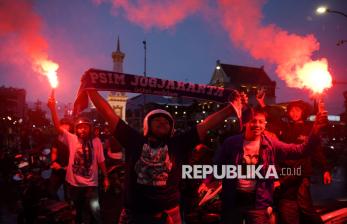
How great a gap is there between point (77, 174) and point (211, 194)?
213cm

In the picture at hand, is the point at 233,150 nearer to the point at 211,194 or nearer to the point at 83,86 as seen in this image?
the point at 211,194

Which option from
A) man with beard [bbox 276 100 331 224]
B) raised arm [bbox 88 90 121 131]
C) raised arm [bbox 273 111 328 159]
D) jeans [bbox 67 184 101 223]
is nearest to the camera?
raised arm [bbox 88 90 121 131]

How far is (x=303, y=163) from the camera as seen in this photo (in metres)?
5.14

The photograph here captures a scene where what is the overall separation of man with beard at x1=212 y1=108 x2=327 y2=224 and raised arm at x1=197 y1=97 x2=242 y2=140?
21 cm

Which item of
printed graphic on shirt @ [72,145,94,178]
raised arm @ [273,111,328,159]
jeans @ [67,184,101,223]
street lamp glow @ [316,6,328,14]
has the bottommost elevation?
jeans @ [67,184,101,223]

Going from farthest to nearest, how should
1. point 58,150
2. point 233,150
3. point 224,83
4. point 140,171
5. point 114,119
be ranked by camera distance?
1. point 224,83
2. point 58,150
3. point 233,150
4. point 114,119
5. point 140,171

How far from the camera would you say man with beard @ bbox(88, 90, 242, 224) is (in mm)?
3734

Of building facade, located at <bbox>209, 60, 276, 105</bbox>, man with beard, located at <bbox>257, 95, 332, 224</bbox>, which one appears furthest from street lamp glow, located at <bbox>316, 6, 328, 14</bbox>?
building facade, located at <bbox>209, 60, 276, 105</bbox>

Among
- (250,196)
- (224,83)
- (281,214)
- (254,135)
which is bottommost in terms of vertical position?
(281,214)

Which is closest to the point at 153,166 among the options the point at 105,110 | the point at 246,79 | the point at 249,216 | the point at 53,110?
the point at 105,110

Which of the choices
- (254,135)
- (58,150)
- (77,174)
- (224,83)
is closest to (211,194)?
(254,135)

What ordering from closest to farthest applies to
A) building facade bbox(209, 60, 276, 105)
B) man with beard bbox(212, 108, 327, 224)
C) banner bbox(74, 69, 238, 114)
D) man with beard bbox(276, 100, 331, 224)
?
man with beard bbox(212, 108, 327, 224)
banner bbox(74, 69, 238, 114)
man with beard bbox(276, 100, 331, 224)
building facade bbox(209, 60, 276, 105)

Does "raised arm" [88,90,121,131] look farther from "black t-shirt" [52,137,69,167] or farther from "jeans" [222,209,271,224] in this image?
"black t-shirt" [52,137,69,167]

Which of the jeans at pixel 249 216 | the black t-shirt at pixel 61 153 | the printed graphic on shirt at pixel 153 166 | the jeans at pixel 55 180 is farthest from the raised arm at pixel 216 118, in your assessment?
the jeans at pixel 55 180
